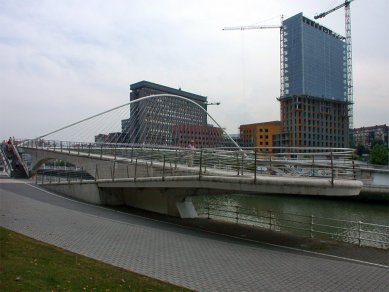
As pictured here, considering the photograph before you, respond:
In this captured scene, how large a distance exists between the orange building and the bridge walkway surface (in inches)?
4218

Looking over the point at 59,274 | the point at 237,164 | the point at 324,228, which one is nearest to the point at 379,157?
the point at 324,228

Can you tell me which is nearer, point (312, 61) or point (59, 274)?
point (59, 274)

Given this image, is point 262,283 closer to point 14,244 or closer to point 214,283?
point 214,283

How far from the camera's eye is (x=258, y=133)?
124 meters

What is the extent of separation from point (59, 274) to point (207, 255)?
469 centimetres

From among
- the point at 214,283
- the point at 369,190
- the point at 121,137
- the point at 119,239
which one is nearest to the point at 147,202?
the point at 119,239

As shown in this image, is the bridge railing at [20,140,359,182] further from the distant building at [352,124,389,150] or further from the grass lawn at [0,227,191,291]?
the distant building at [352,124,389,150]

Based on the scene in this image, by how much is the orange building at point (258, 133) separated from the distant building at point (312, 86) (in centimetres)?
250

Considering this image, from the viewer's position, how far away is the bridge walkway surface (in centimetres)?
855

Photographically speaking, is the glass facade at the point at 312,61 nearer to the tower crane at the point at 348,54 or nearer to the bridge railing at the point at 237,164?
the tower crane at the point at 348,54

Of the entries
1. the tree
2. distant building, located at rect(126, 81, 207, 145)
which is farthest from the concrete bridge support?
the tree

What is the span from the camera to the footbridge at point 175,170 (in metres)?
13.6

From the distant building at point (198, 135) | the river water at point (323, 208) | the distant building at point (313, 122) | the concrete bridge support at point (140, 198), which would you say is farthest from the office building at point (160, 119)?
the distant building at point (313, 122)

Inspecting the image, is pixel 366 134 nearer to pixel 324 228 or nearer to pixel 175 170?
pixel 324 228
